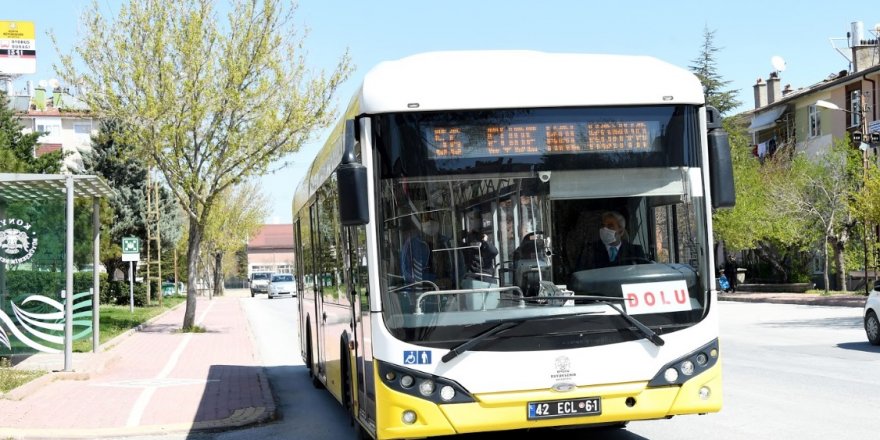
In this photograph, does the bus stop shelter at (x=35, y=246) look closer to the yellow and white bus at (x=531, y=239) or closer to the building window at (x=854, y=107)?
the yellow and white bus at (x=531, y=239)

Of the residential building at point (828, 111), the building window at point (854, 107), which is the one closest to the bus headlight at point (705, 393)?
the residential building at point (828, 111)

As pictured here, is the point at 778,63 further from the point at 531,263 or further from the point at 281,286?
the point at 531,263

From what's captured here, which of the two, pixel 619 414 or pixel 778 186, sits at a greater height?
pixel 778 186

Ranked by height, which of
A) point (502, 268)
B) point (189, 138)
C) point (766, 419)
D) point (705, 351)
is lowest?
point (766, 419)

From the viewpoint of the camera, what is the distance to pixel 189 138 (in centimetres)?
2781

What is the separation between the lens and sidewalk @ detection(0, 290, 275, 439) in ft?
37.1

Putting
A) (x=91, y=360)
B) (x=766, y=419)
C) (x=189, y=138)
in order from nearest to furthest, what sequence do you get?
1. (x=766, y=419)
2. (x=91, y=360)
3. (x=189, y=138)

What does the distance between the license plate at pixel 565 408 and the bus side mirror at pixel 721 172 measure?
1621mm

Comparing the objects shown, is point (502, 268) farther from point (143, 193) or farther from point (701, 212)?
point (143, 193)

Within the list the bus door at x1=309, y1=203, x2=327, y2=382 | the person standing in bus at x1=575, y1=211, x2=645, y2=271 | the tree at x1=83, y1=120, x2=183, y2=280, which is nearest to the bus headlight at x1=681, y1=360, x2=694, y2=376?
the person standing in bus at x1=575, y1=211, x2=645, y2=271

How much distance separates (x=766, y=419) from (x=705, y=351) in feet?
9.67

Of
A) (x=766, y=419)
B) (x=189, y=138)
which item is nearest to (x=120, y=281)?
(x=189, y=138)

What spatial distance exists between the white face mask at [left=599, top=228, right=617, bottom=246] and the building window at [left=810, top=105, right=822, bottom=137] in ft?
165

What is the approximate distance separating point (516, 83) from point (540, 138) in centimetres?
42
